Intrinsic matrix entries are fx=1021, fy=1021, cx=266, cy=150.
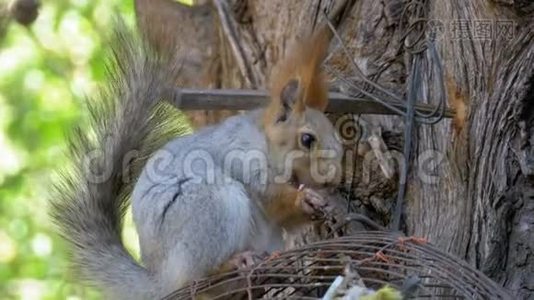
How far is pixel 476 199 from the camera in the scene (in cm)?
189

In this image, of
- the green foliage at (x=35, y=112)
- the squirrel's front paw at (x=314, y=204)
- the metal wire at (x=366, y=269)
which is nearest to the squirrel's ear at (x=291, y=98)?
the squirrel's front paw at (x=314, y=204)

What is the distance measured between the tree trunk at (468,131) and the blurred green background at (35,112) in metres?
1.71

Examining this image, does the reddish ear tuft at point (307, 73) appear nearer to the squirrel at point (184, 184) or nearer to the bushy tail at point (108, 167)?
the squirrel at point (184, 184)

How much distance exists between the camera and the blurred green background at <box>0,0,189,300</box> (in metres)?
3.84

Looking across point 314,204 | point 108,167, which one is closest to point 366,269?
point 314,204

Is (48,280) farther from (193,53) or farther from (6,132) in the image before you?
(193,53)

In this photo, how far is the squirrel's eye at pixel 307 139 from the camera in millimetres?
2027

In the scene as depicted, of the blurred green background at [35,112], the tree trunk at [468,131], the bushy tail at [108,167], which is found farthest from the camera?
the blurred green background at [35,112]

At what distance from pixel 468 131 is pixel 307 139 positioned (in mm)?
316

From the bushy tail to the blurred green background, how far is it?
1784 millimetres

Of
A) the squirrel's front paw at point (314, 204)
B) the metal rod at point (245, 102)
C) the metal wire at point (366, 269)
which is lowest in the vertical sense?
the metal wire at point (366, 269)

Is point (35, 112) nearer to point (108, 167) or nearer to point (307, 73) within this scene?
A: point (108, 167)

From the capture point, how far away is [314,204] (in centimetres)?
187

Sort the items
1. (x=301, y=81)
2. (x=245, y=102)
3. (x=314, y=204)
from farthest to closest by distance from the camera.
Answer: (x=245, y=102) < (x=301, y=81) < (x=314, y=204)
